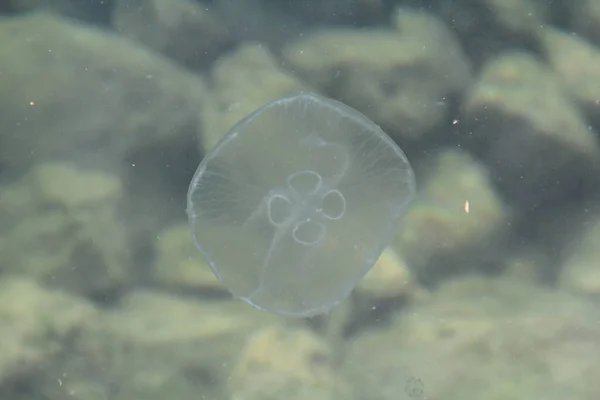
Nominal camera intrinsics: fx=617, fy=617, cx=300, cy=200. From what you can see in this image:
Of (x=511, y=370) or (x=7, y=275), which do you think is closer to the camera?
(x=511, y=370)

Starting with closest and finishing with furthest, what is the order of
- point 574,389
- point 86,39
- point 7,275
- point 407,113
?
point 574,389, point 7,275, point 407,113, point 86,39

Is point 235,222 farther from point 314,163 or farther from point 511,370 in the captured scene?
point 511,370

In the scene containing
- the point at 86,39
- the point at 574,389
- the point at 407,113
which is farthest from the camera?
the point at 86,39

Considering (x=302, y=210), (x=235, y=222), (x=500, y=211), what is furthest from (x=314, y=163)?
(x=500, y=211)

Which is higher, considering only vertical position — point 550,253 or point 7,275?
point 550,253

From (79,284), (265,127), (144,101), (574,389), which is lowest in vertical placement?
(79,284)

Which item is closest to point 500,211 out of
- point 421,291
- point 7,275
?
point 421,291
